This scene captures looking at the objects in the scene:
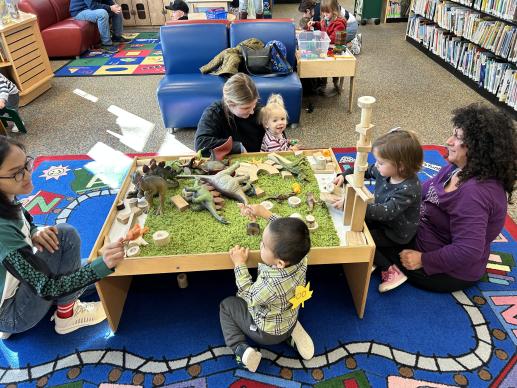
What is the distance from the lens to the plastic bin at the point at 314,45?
3.34 m

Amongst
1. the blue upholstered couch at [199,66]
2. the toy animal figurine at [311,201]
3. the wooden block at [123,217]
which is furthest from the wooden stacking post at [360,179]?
the blue upholstered couch at [199,66]

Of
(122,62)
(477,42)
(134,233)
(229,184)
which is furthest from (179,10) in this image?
(134,233)

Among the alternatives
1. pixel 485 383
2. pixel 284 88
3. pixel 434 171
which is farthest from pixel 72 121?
pixel 485 383

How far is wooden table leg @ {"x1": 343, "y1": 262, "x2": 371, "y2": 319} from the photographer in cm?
155

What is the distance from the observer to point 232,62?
121 inches

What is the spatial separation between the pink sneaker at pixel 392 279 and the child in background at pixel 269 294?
47 centimetres

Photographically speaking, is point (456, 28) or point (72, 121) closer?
point (72, 121)

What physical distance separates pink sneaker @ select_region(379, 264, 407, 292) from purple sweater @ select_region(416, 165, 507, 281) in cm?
12

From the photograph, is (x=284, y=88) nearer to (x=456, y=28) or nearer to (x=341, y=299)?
(x=341, y=299)

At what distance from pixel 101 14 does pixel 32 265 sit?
5.06 metres

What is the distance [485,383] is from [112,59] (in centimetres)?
518

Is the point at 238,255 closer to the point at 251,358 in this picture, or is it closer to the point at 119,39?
the point at 251,358

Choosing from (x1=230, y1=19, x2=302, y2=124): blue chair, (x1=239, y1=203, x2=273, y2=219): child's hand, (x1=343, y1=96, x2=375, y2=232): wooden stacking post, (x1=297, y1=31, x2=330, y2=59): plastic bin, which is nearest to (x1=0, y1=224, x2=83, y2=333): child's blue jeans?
(x1=239, y1=203, x2=273, y2=219): child's hand

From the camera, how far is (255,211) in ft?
5.12
